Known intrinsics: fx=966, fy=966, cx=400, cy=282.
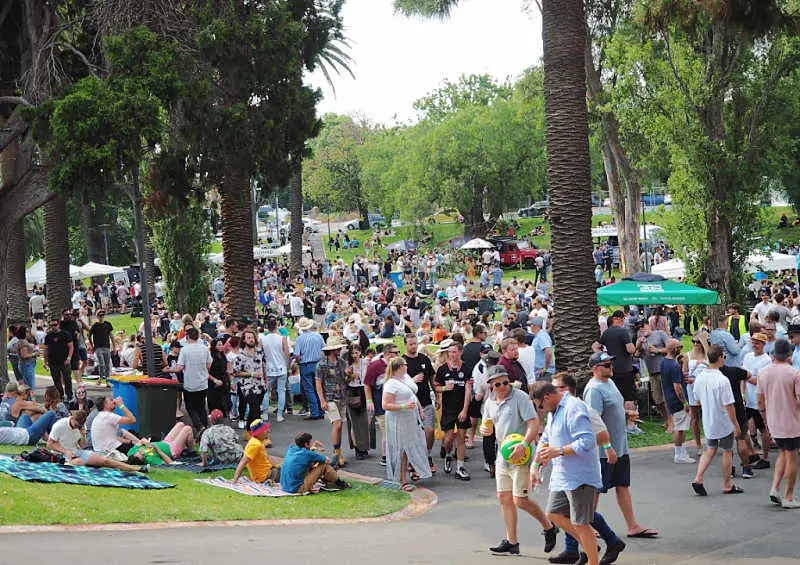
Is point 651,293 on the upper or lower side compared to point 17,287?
lower

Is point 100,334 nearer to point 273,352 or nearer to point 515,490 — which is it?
point 273,352

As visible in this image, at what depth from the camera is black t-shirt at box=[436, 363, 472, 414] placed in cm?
1324

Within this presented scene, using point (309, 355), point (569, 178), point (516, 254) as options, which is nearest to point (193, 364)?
point (309, 355)

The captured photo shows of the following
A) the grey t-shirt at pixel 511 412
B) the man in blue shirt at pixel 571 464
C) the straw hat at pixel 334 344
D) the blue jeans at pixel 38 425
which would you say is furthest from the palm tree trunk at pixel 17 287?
the man in blue shirt at pixel 571 464

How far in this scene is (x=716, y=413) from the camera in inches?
432

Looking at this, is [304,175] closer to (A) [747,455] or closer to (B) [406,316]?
(B) [406,316]

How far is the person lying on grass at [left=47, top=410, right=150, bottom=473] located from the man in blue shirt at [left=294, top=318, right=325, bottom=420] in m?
4.09

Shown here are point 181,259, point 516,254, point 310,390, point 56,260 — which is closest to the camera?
point 310,390

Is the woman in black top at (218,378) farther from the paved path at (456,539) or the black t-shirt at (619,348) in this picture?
the black t-shirt at (619,348)

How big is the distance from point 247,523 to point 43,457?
399cm

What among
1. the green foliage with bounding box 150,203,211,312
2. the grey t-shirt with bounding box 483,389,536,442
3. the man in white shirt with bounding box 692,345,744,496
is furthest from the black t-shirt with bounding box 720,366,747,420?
the green foliage with bounding box 150,203,211,312

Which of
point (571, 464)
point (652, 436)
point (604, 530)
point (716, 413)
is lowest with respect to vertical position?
point (652, 436)

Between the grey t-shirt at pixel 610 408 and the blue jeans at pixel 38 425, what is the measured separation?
30.4 ft

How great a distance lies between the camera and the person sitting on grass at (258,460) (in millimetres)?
12555
